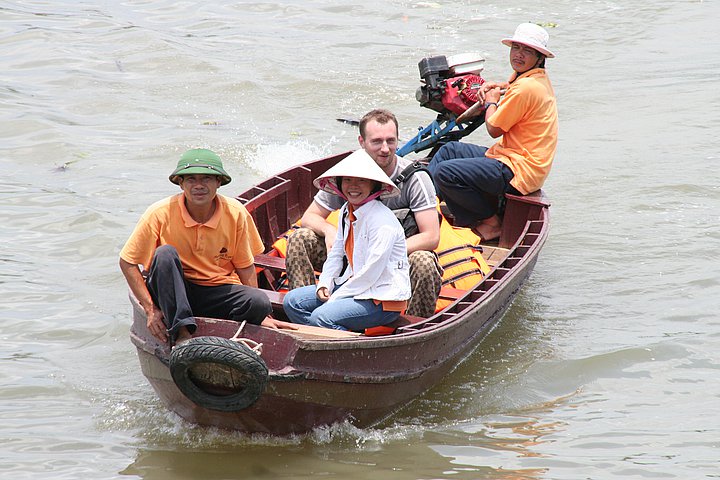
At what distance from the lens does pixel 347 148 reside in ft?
42.2

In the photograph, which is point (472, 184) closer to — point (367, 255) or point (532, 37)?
point (532, 37)

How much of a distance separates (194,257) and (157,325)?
17.9 inches

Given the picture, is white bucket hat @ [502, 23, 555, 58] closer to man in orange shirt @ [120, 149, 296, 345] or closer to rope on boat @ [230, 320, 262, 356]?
man in orange shirt @ [120, 149, 296, 345]

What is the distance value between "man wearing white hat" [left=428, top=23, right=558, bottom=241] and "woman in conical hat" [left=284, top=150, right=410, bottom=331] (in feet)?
8.16

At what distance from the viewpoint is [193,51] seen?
16.7 meters

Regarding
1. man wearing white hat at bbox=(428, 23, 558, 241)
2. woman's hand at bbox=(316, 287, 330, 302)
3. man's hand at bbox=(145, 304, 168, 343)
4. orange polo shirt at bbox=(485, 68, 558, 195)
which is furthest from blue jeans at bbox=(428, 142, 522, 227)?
man's hand at bbox=(145, 304, 168, 343)

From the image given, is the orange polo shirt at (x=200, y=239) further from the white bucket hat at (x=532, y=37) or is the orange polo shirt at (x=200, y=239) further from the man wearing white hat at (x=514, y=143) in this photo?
the white bucket hat at (x=532, y=37)

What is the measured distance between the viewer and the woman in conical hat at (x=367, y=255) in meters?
6.02

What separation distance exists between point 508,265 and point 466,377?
2.99ft

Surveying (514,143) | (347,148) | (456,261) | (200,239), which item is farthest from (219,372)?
(347,148)

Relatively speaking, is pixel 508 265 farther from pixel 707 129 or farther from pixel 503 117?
pixel 707 129

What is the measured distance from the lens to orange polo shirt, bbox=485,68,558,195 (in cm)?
827

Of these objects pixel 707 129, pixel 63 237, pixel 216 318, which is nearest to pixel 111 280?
pixel 63 237

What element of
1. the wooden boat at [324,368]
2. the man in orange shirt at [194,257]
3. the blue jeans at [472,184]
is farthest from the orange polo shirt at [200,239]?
the blue jeans at [472,184]
